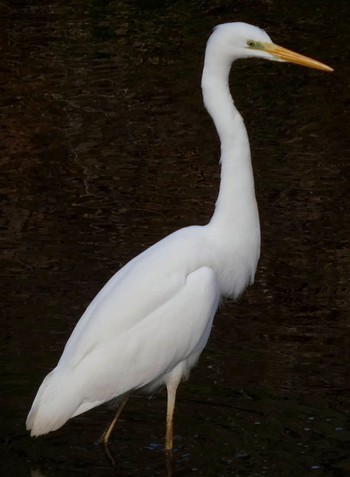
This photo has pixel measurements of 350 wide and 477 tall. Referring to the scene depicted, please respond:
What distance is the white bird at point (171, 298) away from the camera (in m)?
5.12

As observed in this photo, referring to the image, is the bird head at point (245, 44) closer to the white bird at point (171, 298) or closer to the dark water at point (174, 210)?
the white bird at point (171, 298)

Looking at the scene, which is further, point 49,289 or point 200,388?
point 49,289

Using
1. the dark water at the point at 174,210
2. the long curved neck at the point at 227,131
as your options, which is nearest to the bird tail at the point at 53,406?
the dark water at the point at 174,210

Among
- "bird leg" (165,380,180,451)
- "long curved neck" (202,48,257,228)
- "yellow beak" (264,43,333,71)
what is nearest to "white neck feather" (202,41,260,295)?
"long curved neck" (202,48,257,228)

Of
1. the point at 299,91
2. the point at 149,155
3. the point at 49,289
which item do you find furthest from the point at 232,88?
the point at 49,289

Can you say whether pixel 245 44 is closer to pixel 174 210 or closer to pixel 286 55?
pixel 286 55

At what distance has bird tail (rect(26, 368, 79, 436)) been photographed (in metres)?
4.98

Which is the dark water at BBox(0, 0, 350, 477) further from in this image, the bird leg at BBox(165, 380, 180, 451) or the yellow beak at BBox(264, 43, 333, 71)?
the yellow beak at BBox(264, 43, 333, 71)

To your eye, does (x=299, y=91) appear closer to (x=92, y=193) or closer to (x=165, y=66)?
(x=165, y=66)

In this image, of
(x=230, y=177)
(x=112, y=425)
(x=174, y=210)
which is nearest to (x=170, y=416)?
(x=112, y=425)

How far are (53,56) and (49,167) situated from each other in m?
2.72

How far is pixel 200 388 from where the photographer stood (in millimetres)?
5848

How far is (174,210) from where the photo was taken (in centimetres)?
793

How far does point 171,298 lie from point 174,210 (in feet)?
9.11
